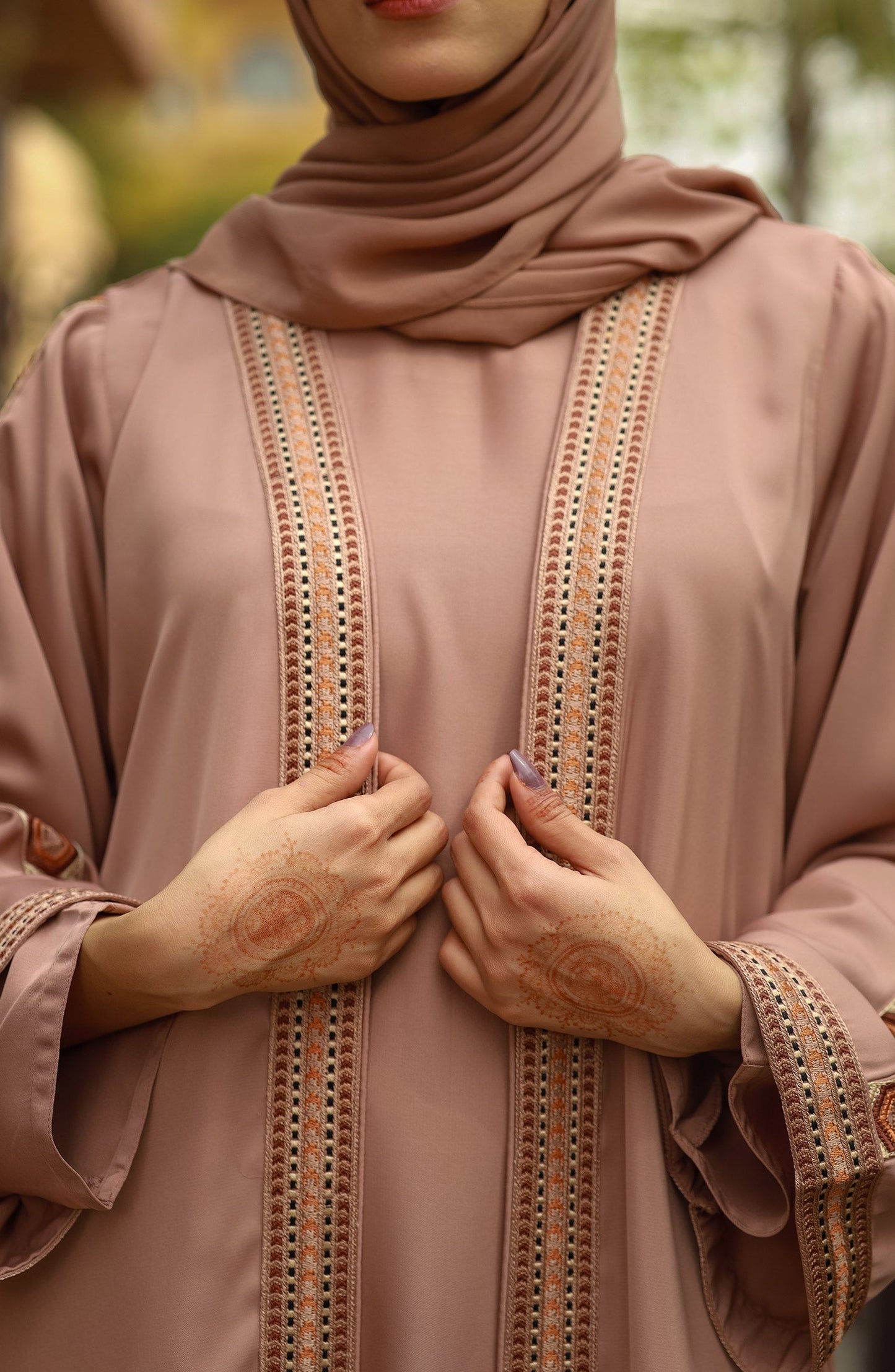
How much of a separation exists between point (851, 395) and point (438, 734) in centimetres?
39

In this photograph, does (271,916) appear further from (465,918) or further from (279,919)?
(465,918)

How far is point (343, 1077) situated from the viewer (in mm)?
894

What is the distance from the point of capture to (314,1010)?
90 centimetres

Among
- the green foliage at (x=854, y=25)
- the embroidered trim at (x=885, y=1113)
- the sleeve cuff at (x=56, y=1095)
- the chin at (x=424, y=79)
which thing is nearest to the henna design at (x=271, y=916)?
the sleeve cuff at (x=56, y=1095)

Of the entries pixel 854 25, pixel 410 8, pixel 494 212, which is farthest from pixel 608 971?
pixel 854 25

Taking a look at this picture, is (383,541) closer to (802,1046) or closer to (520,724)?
(520,724)

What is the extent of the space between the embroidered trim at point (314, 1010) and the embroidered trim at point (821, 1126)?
27cm

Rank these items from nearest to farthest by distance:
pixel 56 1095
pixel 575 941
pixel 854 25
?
pixel 575 941
pixel 56 1095
pixel 854 25

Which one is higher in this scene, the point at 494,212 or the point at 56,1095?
the point at 494,212

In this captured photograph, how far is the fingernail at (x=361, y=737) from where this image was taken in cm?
90

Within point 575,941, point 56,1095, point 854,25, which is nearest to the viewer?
point 575,941

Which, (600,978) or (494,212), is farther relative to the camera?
(494,212)

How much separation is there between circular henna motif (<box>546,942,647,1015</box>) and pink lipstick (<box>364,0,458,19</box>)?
65 centimetres

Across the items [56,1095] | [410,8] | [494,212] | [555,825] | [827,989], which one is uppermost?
[410,8]
